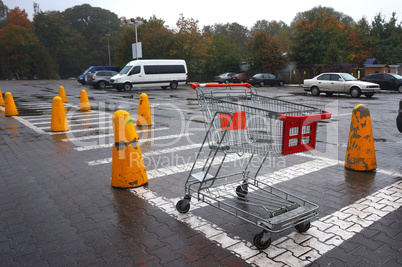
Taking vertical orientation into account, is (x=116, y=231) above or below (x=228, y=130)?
below

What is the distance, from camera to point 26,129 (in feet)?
33.4

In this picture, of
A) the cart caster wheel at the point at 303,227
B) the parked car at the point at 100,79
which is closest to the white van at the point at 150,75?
the parked car at the point at 100,79

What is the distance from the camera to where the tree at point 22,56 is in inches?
2282

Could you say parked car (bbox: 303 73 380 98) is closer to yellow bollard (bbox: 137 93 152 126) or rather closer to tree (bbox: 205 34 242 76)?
yellow bollard (bbox: 137 93 152 126)

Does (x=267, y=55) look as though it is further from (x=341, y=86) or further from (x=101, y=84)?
(x=101, y=84)

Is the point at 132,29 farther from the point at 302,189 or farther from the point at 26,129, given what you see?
the point at 302,189

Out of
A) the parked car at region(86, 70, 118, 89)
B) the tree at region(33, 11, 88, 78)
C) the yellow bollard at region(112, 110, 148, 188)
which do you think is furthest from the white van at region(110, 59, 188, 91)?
the tree at region(33, 11, 88, 78)

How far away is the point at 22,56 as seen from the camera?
5866 centimetres

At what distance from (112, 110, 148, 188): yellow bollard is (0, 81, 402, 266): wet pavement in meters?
0.16

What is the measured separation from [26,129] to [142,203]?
24.4ft

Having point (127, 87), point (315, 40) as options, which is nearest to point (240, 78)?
point (315, 40)

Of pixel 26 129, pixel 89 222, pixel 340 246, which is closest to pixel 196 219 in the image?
pixel 89 222

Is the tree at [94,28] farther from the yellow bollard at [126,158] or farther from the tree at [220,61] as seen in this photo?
the yellow bollard at [126,158]

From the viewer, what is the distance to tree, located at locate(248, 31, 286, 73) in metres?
39.3
